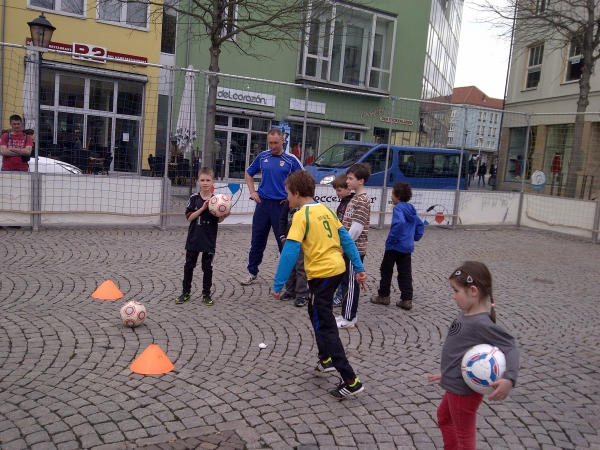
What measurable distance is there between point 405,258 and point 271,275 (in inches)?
82.9

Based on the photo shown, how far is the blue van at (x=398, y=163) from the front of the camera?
42.7 ft

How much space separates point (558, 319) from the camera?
264 inches

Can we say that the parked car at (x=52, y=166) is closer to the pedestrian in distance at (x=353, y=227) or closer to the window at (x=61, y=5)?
the pedestrian in distance at (x=353, y=227)

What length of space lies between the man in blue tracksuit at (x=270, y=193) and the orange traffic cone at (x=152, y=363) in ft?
9.17

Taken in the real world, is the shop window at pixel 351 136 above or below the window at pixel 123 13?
below

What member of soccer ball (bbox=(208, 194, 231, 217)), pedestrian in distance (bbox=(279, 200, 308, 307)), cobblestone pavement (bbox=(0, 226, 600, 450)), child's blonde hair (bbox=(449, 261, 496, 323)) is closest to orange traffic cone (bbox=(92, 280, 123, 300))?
cobblestone pavement (bbox=(0, 226, 600, 450))

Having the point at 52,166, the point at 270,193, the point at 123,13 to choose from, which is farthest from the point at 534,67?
the point at 270,193

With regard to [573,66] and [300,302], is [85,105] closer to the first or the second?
[300,302]

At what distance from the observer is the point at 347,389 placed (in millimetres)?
4086

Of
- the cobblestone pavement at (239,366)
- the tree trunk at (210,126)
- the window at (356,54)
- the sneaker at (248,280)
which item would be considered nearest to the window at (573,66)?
the window at (356,54)

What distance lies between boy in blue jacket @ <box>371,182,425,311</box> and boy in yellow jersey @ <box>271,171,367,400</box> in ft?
8.05

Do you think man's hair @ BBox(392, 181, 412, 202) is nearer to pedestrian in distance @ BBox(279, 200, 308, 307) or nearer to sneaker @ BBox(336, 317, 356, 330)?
pedestrian in distance @ BBox(279, 200, 308, 307)

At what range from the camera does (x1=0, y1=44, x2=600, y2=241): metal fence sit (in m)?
9.89

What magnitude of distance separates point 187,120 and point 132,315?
7.36 meters
